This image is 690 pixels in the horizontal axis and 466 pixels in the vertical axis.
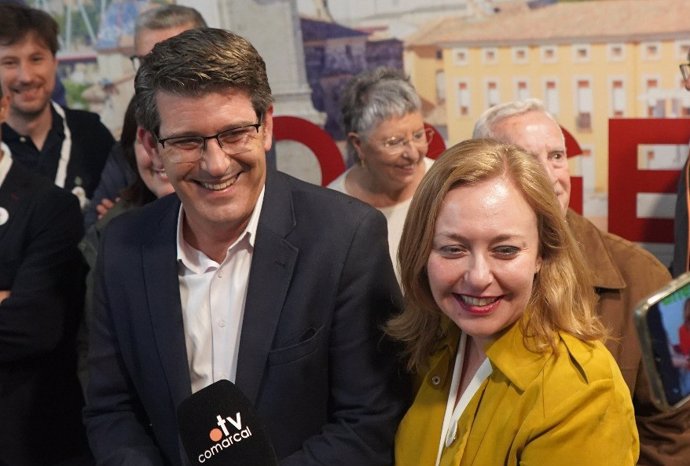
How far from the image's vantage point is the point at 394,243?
11.1 feet

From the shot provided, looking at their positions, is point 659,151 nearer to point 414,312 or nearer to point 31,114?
point 414,312

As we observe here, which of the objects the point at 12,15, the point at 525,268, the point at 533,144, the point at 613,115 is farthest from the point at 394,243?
the point at 12,15

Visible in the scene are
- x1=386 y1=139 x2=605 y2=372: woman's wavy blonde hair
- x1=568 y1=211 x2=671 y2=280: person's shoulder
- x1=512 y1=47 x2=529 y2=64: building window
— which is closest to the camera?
x1=386 y1=139 x2=605 y2=372: woman's wavy blonde hair

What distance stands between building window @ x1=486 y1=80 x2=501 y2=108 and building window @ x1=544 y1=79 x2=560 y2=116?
19 cm

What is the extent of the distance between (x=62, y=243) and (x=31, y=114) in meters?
1.14

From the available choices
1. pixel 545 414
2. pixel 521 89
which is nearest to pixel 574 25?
pixel 521 89

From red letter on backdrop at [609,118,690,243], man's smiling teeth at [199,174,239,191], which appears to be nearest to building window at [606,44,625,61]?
red letter on backdrop at [609,118,690,243]

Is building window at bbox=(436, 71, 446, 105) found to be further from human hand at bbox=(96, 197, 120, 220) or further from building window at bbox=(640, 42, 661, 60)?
human hand at bbox=(96, 197, 120, 220)

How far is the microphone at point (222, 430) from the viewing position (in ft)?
5.87

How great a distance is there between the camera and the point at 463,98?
158 inches

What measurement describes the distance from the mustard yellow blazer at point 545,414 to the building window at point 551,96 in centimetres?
210

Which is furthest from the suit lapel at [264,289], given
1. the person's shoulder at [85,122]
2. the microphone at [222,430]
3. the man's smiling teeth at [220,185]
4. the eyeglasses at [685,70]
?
the person's shoulder at [85,122]

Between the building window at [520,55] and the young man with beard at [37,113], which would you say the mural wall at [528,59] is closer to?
the building window at [520,55]

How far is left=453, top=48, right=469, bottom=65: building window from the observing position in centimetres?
394
